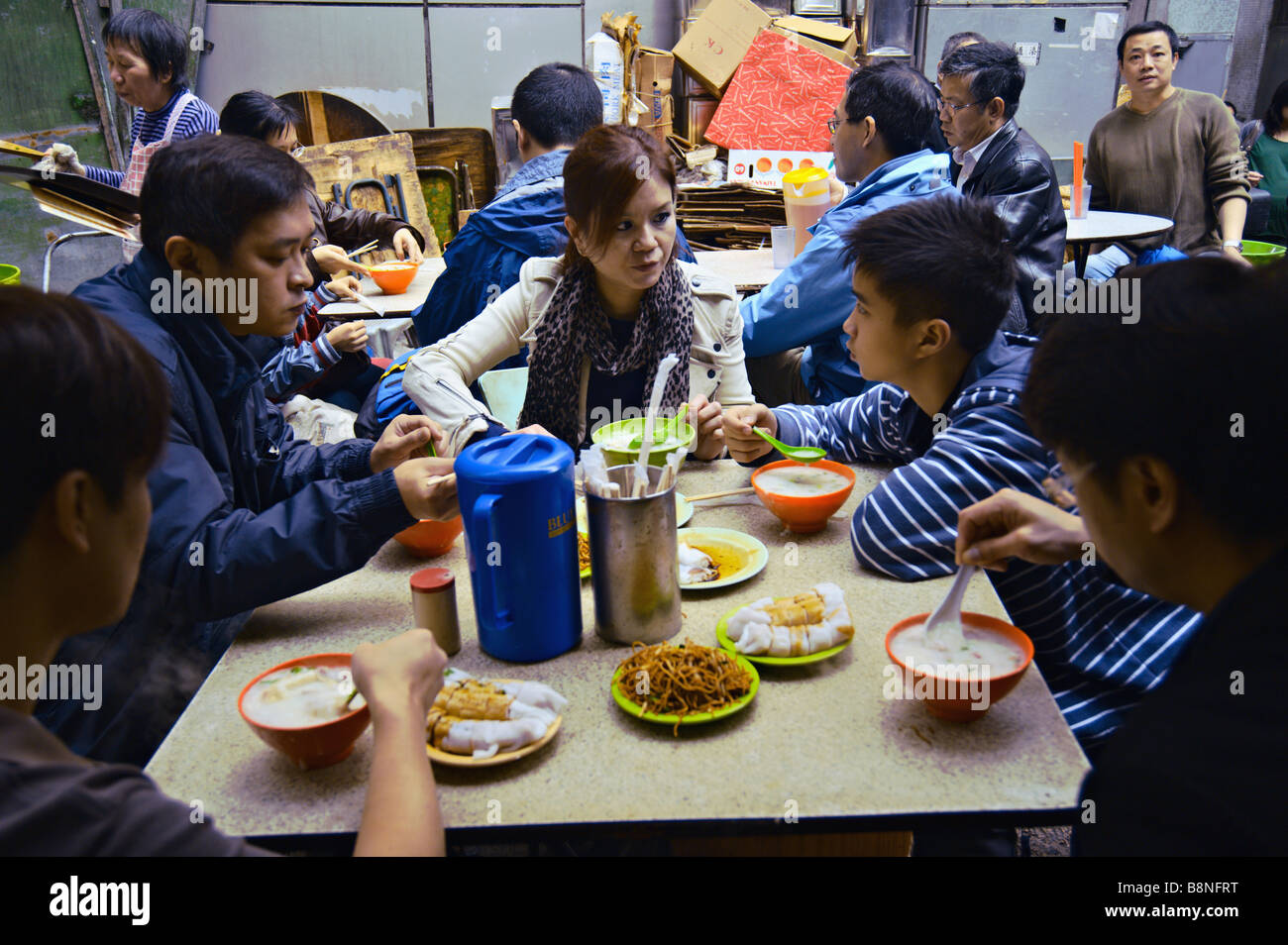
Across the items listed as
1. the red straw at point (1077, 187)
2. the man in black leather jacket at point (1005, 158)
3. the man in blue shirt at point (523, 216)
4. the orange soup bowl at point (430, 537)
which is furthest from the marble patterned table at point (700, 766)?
the red straw at point (1077, 187)

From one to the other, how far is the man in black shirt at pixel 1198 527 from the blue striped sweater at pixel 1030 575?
557mm

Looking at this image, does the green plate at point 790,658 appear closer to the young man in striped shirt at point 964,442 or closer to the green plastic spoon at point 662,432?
the young man in striped shirt at point 964,442

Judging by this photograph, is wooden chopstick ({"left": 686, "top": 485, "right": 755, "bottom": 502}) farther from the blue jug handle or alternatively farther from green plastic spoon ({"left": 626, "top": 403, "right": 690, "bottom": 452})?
the blue jug handle

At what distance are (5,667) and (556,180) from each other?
3.11 m

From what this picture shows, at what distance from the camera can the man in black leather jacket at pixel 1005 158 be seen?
3.86 m

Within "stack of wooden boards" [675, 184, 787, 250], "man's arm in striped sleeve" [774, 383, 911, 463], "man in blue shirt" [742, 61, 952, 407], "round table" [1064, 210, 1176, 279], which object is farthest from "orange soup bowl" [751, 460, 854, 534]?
"stack of wooden boards" [675, 184, 787, 250]

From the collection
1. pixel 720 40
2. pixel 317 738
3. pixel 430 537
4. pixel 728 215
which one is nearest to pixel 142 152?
pixel 728 215

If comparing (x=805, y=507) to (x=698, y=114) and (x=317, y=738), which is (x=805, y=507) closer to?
(x=317, y=738)

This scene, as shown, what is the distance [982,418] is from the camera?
1785 mm

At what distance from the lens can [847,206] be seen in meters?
3.66

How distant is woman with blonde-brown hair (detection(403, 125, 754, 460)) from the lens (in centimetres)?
263

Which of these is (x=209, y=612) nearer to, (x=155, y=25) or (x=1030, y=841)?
(x=1030, y=841)

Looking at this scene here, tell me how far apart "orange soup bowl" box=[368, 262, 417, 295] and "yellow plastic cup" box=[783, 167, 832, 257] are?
1.83 m

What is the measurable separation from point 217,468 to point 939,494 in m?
1.43
